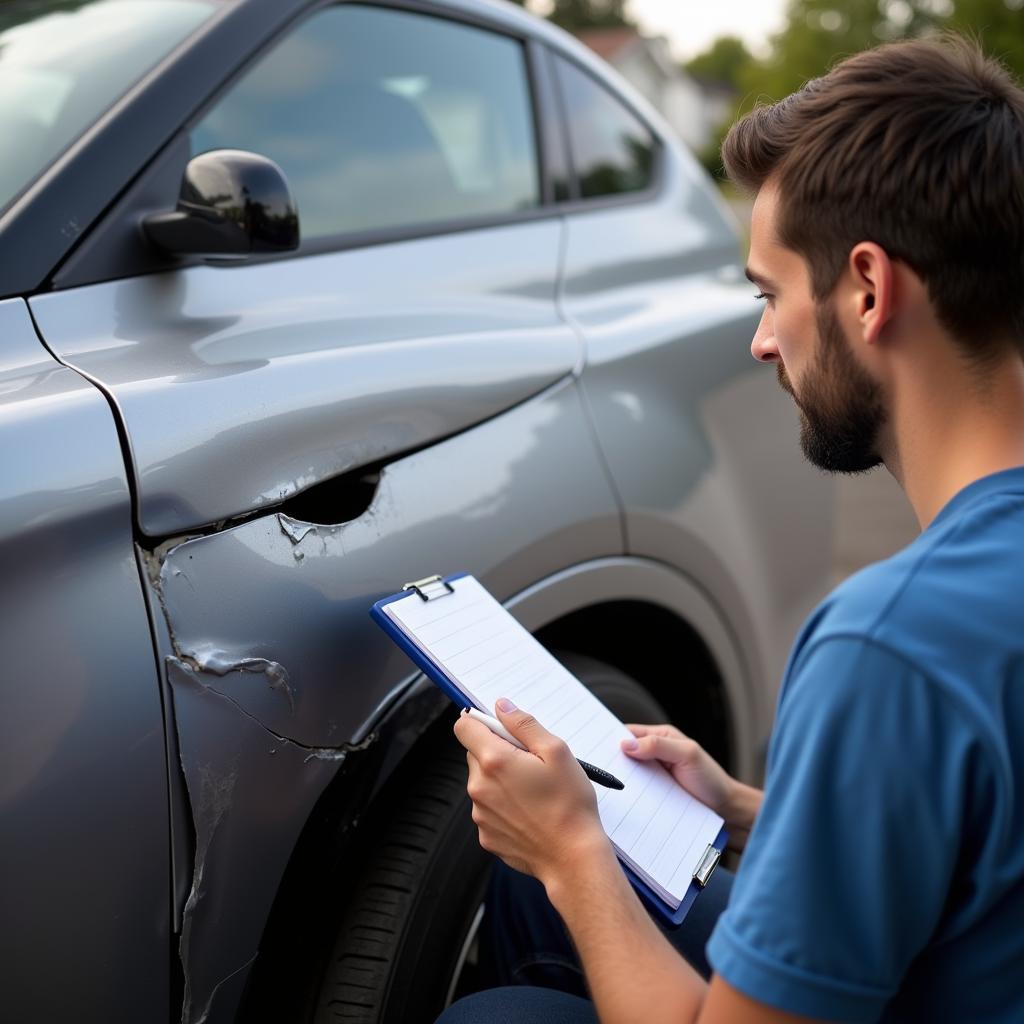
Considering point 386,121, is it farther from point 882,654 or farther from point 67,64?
point 882,654

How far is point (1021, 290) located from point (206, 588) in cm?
84

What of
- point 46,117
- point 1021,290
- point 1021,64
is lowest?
point 1021,64

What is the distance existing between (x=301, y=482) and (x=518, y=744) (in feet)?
1.23

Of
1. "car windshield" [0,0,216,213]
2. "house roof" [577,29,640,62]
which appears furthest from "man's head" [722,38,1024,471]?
"house roof" [577,29,640,62]

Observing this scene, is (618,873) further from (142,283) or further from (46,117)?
(46,117)

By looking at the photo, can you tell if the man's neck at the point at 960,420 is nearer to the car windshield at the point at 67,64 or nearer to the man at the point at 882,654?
the man at the point at 882,654

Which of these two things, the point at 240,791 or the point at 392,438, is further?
the point at 392,438

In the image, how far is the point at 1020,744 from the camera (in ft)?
3.04

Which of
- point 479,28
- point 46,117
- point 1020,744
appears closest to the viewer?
point 1020,744

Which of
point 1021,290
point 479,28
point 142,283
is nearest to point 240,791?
point 142,283

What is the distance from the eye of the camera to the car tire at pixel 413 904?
136 cm

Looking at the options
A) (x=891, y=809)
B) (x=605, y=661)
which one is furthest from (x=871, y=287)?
(x=605, y=661)

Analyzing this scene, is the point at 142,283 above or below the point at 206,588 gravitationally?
above

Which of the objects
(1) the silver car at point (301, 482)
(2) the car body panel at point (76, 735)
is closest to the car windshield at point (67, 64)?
(1) the silver car at point (301, 482)
